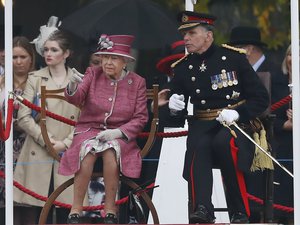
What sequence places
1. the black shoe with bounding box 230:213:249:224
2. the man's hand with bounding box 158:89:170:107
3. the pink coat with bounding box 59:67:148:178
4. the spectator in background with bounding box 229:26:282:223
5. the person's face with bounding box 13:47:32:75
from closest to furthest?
the black shoe with bounding box 230:213:249:224
the pink coat with bounding box 59:67:148:178
the man's hand with bounding box 158:89:170:107
the spectator in background with bounding box 229:26:282:223
the person's face with bounding box 13:47:32:75

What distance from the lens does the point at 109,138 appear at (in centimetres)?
1359

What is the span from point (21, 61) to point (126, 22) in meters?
1.77

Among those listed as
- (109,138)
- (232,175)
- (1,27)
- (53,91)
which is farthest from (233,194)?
(1,27)

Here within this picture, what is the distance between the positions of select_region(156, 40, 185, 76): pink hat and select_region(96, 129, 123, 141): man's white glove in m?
1.18

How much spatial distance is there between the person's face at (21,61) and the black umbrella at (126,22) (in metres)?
0.94

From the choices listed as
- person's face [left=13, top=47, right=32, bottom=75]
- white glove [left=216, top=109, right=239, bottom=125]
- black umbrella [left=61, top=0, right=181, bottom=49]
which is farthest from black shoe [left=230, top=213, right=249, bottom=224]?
black umbrella [left=61, top=0, right=181, bottom=49]

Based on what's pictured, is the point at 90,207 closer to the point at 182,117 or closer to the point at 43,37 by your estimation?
the point at 182,117

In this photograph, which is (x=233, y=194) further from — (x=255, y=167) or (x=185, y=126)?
(x=185, y=126)

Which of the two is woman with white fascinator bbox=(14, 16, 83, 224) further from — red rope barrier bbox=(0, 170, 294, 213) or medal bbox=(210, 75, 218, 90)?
medal bbox=(210, 75, 218, 90)

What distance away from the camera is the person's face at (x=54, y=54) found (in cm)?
1520

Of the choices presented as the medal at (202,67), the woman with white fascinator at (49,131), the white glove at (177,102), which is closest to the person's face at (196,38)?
the medal at (202,67)

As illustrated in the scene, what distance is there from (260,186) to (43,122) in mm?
2256

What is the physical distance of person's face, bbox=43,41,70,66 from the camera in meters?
15.2

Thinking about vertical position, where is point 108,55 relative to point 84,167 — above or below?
above
